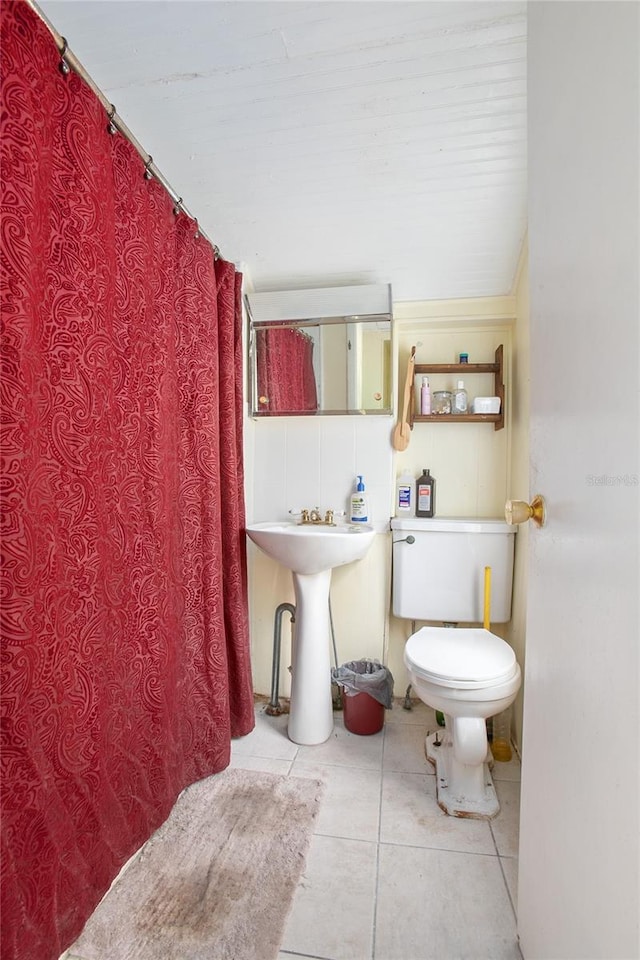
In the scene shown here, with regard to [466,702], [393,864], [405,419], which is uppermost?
[405,419]

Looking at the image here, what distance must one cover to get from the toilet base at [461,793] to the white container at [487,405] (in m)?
1.34

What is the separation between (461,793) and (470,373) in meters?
1.72

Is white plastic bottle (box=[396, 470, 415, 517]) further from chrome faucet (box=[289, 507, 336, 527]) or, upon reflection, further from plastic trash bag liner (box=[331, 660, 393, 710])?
plastic trash bag liner (box=[331, 660, 393, 710])

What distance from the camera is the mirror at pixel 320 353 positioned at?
2.04 meters

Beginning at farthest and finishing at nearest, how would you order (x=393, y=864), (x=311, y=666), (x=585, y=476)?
(x=311, y=666) → (x=393, y=864) → (x=585, y=476)

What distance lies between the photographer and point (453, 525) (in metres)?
1.98

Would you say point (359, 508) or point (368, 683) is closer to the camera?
point (368, 683)

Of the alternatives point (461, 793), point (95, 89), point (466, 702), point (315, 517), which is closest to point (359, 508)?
point (315, 517)

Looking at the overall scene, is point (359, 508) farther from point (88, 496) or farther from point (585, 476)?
point (585, 476)

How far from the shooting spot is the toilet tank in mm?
1971

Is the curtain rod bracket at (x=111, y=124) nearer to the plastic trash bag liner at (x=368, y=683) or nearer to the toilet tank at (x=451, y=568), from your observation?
the toilet tank at (x=451, y=568)

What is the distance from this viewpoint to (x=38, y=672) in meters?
0.86

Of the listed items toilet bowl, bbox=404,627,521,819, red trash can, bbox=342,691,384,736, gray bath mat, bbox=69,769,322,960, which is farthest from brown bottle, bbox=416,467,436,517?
gray bath mat, bbox=69,769,322,960

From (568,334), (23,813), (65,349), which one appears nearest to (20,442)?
(65,349)
